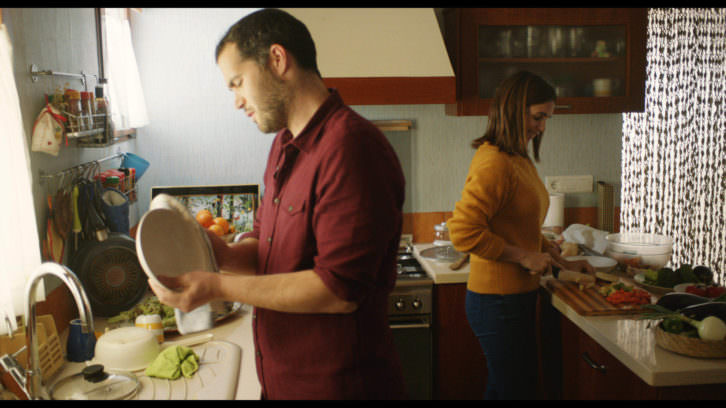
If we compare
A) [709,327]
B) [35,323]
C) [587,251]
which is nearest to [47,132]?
[35,323]

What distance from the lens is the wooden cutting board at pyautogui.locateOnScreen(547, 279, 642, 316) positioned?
Answer: 1.92 meters

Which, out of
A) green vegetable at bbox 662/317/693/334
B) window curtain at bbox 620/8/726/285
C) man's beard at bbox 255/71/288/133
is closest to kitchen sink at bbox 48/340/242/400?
man's beard at bbox 255/71/288/133

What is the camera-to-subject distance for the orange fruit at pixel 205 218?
2624 millimetres

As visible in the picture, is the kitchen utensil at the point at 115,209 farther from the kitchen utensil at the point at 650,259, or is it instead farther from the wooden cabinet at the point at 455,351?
the kitchen utensil at the point at 650,259

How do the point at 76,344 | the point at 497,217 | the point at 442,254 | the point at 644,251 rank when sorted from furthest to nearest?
the point at 442,254, the point at 644,251, the point at 497,217, the point at 76,344

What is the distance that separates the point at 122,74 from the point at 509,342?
188 cm

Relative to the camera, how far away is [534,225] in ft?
6.46

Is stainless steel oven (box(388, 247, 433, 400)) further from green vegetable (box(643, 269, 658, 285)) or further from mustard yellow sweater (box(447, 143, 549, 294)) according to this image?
green vegetable (box(643, 269, 658, 285))

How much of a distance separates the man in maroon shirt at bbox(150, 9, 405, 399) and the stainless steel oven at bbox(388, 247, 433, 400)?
1123 millimetres

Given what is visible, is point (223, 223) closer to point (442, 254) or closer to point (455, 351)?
point (442, 254)

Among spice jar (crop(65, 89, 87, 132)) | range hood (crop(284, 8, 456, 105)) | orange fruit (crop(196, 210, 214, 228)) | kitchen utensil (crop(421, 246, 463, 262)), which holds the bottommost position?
kitchen utensil (crop(421, 246, 463, 262))

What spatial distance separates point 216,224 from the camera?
103 inches

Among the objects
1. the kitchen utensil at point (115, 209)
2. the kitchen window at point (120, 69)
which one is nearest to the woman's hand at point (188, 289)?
the kitchen utensil at point (115, 209)
